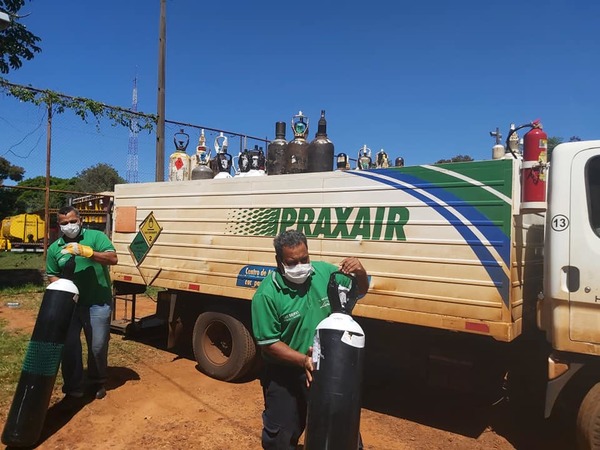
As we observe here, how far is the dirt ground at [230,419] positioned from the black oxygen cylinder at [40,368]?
29 cm

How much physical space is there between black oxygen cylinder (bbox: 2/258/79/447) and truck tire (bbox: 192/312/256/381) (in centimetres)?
199

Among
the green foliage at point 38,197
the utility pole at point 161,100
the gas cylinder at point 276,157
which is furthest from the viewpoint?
the green foliage at point 38,197

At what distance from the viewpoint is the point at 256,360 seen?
18.1 feet

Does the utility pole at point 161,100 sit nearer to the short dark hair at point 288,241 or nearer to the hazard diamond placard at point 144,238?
the hazard diamond placard at point 144,238

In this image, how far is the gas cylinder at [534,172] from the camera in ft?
11.6

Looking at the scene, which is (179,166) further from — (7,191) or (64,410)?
(7,191)

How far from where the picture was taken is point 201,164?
21.2 feet

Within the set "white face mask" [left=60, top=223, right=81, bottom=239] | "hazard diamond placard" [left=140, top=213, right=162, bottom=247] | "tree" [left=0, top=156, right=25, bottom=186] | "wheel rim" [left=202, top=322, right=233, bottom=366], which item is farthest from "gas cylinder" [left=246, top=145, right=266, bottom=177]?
"tree" [left=0, top=156, right=25, bottom=186]

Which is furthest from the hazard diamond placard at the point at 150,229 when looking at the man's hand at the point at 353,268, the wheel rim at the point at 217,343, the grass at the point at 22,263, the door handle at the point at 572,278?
the grass at the point at 22,263

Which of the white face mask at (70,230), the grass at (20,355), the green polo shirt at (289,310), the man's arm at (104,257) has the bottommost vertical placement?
the grass at (20,355)

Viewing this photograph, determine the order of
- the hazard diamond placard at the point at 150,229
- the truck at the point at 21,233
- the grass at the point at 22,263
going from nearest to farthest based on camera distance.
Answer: the hazard diamond placard at the point at 150,229
the grass at the point at 22,263
the truck at the point at 21,233

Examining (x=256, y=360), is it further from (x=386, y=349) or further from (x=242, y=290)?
(x=386, y=349)

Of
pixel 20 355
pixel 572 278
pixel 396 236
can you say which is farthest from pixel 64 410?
pixel 572 278

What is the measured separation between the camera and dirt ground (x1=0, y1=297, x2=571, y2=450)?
13.1 feet
